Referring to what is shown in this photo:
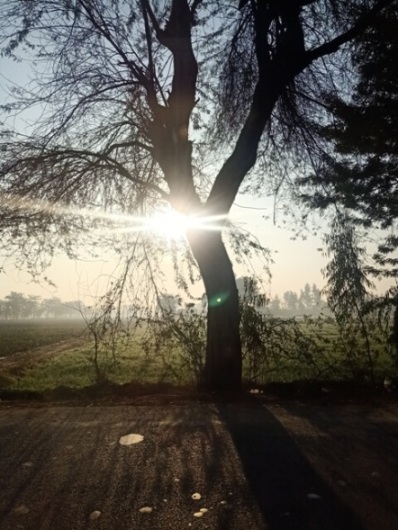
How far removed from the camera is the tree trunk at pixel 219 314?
636 cm

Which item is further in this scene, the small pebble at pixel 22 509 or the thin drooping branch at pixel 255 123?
the thin drooping branch at pixel 255 123

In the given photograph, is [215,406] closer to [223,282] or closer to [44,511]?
[223,282]

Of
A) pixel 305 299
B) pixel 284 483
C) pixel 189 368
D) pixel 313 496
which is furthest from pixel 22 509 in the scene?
pixel 305 299

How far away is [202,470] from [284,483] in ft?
2.27

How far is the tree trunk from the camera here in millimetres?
6355

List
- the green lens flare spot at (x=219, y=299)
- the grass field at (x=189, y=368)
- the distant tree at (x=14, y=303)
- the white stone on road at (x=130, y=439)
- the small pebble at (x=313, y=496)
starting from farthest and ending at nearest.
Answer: the distant tree at (x=14, y=303) < the grass field at (x=189, y=368) < the green lens flare spot at (x=219, y=299) < the white stone on road at (x=130, y=439) < the small pebble at (x=313, y=496)

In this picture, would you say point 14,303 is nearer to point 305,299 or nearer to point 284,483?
point 305,299

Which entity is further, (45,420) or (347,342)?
(347,342)

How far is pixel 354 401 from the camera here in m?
5.51

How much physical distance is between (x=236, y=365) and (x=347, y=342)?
2.84 meters

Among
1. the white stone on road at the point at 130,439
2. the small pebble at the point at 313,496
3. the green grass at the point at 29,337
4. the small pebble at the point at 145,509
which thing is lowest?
the green grass at the point at 29,337

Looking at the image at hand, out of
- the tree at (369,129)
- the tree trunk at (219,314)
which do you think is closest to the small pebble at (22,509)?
the tree trunk at (219,314)

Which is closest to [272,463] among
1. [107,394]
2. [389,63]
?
[107,394]

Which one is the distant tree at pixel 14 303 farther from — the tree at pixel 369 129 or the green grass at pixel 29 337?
the tree at pixel 369 129
